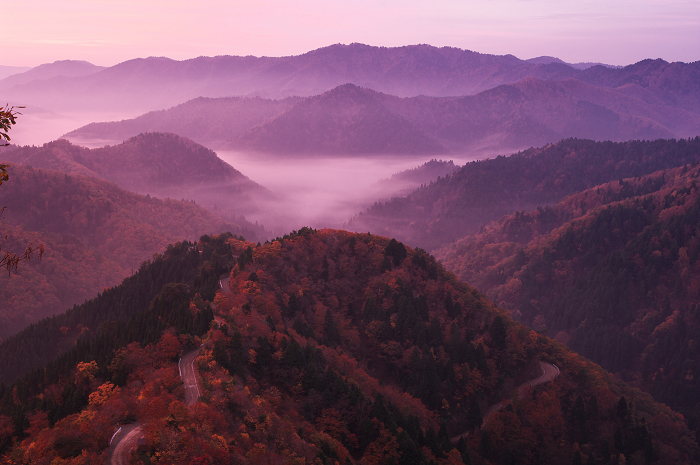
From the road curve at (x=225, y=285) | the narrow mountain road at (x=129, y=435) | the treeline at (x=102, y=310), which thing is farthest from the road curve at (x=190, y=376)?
the treeline at (x=102, y=310)

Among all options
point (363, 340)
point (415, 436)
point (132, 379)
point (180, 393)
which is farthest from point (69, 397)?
point (363, 340)

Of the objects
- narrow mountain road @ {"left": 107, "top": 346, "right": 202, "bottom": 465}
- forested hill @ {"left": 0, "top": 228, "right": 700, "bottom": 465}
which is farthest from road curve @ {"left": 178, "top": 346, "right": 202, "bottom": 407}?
→ forested hill @ {"left": 0, "top": 228, "right": 700, "bottom": 465}

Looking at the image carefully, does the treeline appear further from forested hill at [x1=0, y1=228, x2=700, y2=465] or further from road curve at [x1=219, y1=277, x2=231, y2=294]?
road curve at [x1=219, y1=277, x2=231, y2=294]

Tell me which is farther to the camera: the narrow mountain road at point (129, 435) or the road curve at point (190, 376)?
the road curve at point (190, 376)

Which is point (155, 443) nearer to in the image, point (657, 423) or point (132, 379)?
point (132, 379)

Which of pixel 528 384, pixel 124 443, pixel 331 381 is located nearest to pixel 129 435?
pixel 124 443

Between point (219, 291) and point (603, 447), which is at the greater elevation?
point (219, 291)

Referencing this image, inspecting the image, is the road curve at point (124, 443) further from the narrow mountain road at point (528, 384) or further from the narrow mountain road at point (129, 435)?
the narrow mountain road at point (528, 384)
